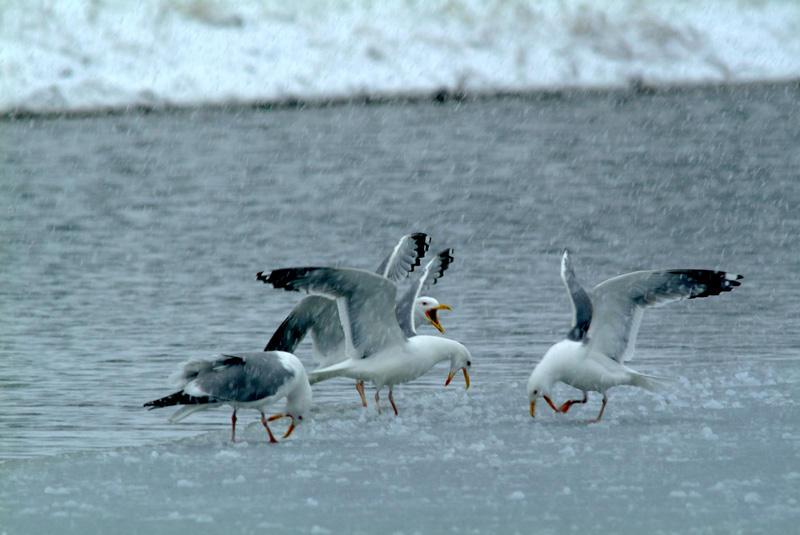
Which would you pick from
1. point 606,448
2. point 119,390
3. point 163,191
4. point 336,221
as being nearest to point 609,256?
point 336,221

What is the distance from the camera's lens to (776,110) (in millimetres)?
57219

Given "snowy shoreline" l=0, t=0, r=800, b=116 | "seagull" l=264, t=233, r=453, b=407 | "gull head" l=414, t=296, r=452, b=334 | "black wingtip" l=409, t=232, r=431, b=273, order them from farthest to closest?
"snowy shoreline" l=0, t=0, r=800, b=116 < "black wingtip" l=409, t=232, r=431, b=273 < "gull head" l=414, t=296, r=452, b=334 < "seagull" l=264, t=233, r=453, b=407

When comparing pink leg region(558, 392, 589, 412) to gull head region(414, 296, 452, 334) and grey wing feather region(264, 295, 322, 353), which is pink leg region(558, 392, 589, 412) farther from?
grey wing feather region(264, 295, 322, 353)

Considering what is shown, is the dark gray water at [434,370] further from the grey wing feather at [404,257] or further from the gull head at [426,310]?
the grey wing feather at [404,257]

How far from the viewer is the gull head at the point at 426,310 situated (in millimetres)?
9141

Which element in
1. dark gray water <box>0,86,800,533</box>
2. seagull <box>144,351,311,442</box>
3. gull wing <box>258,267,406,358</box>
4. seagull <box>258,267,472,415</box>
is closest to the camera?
dark gray water <box>0,86,800,533</box>

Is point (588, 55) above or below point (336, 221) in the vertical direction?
above

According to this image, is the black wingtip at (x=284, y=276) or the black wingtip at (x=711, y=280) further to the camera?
the black wingtip at (x=711, y=280)

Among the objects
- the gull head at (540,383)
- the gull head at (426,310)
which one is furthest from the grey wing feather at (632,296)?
the gull head at (426,310)

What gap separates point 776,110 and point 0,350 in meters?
52.1

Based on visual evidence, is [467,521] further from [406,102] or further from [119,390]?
[406,102]

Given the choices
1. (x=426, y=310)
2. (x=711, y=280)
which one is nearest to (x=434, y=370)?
(x=426, y=310)

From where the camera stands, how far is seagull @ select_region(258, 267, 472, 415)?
786cm

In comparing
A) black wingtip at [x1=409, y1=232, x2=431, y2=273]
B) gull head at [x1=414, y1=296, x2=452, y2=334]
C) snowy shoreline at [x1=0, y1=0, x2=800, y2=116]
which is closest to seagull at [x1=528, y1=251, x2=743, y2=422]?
gull head at [x1=414, y1=296, x2=452, y2=334]
